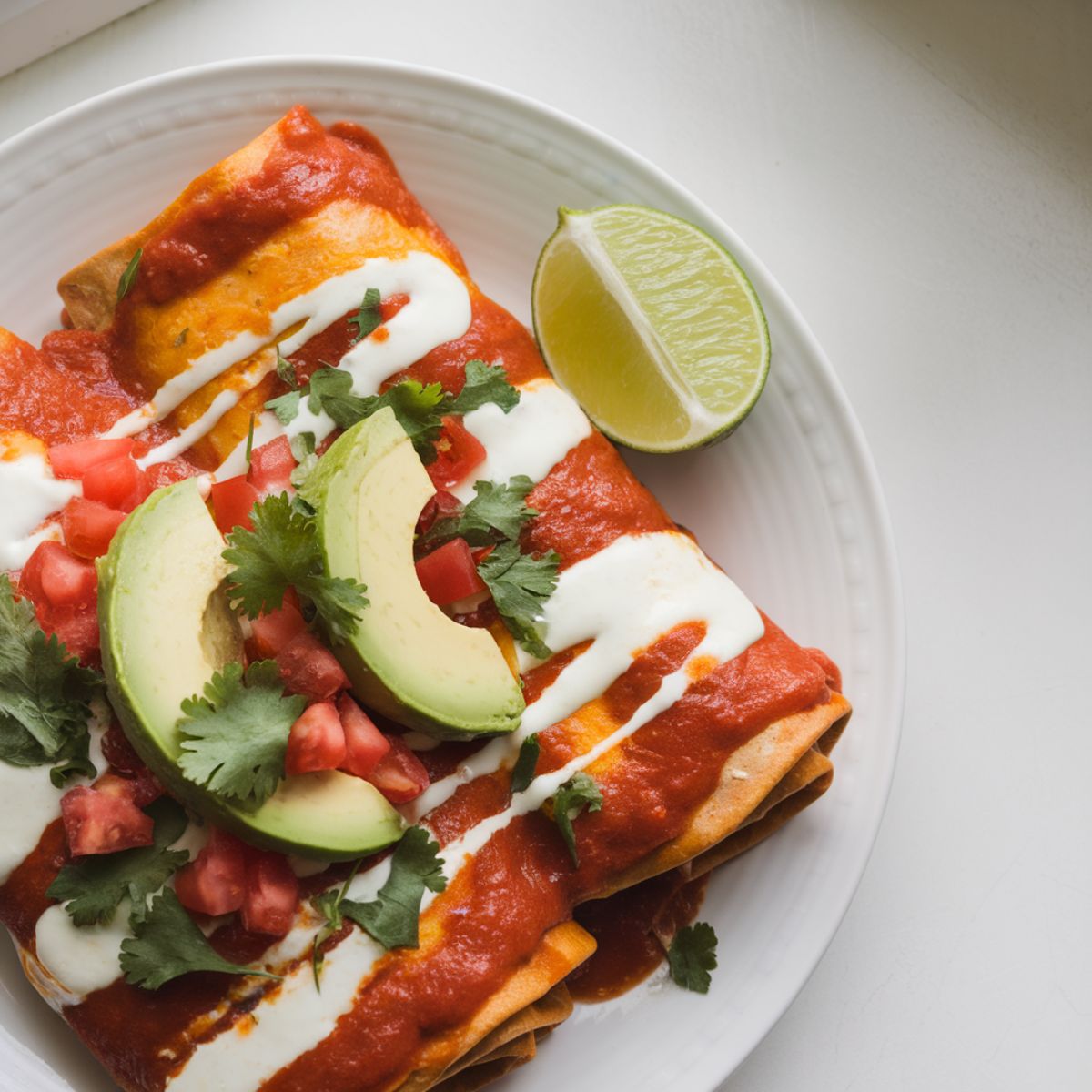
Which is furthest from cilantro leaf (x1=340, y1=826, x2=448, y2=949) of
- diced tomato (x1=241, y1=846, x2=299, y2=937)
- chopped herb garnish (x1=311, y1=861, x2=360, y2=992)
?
diced tomato (x1=241, y1=846, x2=299, y2=937)

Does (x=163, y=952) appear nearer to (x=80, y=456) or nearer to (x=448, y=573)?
(x=448, y=573)

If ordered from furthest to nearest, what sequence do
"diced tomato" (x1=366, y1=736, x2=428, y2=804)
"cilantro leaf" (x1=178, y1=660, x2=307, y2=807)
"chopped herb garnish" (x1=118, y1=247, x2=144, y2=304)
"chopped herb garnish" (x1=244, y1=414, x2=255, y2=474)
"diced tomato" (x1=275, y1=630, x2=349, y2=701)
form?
"chopped herb garnish" (x1=118, y1=247, x2=144, y2=304)
"chopped herb garnish" (x1=244, y1=414, x2=255, y2=474)
"diced tomato" (x1=366, y1=736, x2=428, y2=804)
"diced tomato" (x1=275, y1=630, x2=349, y2=701)
"cilantro leaf" (x1=178, y1=660, x2=307, y2=807)

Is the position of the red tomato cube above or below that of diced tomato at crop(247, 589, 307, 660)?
above

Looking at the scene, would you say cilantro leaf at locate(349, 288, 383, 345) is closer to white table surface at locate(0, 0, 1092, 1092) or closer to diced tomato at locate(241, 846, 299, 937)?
white table surface at locate(0, 0, 1092, 1092)

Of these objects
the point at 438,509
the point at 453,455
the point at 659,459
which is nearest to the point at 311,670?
the point at 438,509

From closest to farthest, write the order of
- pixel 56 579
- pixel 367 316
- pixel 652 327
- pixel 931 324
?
pixel 56 579 → pixel 367 316 → pixel 652 327 → pixel 931 324

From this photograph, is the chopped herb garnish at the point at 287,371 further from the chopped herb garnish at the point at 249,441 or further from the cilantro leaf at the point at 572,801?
the cilantro leaf at the point at 572,801

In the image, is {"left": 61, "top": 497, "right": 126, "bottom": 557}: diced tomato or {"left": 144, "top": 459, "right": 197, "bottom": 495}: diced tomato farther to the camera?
{"left": 144, "top": 459, "right": 197, "bottom": 495}: diced tomato

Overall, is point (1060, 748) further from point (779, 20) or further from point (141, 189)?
point (141, 189)
